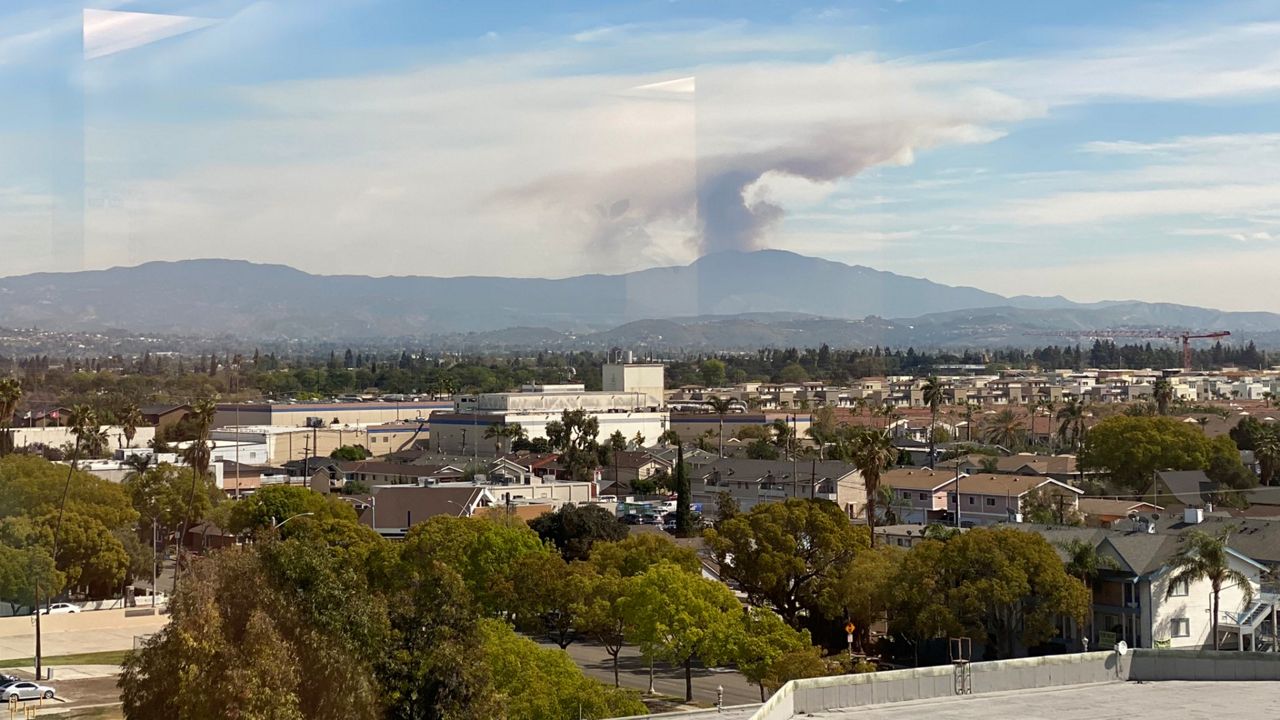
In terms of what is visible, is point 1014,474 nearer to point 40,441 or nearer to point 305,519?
point 305,519

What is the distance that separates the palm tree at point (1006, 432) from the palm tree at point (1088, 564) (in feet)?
166

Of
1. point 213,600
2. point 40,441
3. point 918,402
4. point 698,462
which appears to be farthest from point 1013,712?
point 918,402

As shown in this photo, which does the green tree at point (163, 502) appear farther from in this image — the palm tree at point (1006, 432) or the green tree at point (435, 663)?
the palm tree at point (1006, 432)

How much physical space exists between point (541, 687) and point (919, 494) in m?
34.8

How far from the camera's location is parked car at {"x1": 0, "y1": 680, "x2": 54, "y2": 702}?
87.9ft

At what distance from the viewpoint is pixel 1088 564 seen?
31406 mm

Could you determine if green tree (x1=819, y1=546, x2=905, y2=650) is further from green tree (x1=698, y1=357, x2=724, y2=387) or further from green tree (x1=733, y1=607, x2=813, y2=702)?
green tree (x1=698, y1=357, x2=724, y2=387)

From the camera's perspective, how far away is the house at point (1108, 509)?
155 feet

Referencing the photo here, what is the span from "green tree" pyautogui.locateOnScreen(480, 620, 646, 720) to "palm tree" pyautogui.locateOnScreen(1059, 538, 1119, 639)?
41.3 feet

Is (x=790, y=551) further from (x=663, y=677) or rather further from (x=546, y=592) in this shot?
(x=546, y=592)

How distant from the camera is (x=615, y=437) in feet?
225

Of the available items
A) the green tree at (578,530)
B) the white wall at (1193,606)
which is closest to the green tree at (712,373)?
the green tree at (578,530)

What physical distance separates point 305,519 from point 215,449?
119 ft

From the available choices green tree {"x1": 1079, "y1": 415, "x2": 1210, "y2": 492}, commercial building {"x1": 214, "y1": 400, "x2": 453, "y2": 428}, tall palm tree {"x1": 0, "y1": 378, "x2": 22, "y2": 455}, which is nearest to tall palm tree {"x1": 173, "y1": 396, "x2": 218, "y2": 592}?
tall palm tree {"x1": 0, "y1": 378, "x2": 22, "y2": 455}
